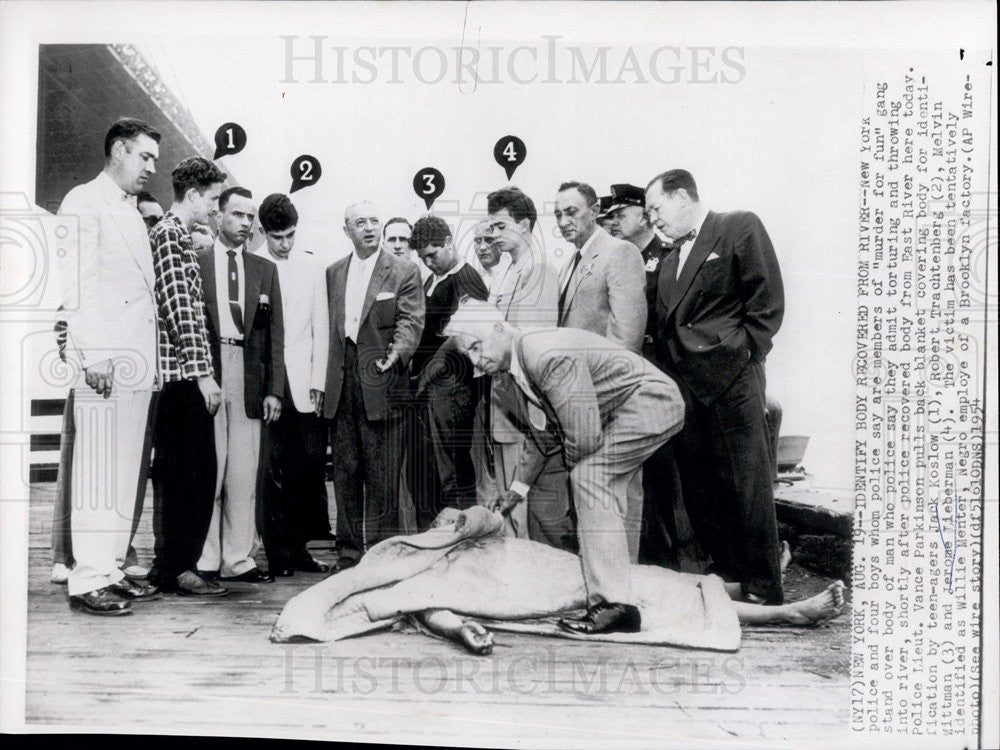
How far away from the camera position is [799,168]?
3371 mm

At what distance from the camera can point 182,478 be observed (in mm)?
3434

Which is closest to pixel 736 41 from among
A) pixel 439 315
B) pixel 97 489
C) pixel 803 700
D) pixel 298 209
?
pixel 439 315

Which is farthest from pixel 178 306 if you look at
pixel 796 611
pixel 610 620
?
pixel 796 611

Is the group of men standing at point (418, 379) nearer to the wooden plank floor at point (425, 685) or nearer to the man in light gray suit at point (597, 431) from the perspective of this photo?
the man in light gray suit at point (597, 431)

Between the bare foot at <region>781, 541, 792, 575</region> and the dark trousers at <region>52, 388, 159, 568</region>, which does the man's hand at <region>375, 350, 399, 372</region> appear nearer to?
the dark trousers at <region>52, 388, 159, 568</region>

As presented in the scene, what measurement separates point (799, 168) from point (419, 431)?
186cm

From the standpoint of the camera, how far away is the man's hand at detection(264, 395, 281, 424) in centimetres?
344

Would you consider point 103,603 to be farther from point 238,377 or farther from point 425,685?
point 425,685

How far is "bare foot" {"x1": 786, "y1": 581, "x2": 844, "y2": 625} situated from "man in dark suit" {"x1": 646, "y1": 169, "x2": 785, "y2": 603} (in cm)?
8

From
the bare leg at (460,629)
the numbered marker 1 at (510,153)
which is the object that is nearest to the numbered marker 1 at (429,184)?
the numbered marker 1 at (510,153)

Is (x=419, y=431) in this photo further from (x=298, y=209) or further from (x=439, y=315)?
(x=298, y=209)

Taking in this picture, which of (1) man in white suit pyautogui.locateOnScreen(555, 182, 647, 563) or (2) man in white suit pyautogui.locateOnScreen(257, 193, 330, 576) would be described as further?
(2) man in white suit pyautogui.locateOnScreen(257, 193, 330, 576)

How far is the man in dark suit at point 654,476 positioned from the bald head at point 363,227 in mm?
940

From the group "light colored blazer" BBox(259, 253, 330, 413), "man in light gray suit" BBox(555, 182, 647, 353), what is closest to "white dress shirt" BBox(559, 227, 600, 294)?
"man in light gray suit" BBox(555, 182, 647, 353)
